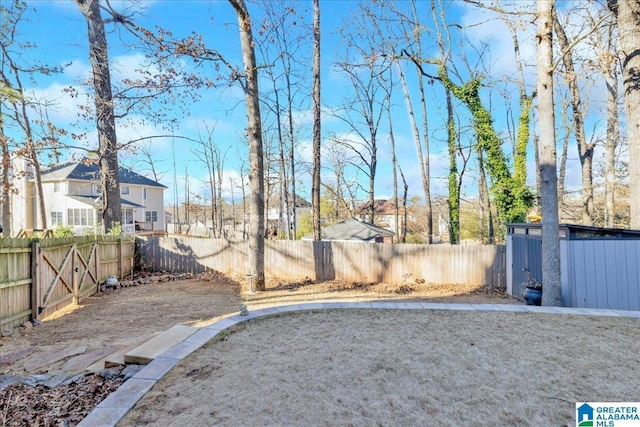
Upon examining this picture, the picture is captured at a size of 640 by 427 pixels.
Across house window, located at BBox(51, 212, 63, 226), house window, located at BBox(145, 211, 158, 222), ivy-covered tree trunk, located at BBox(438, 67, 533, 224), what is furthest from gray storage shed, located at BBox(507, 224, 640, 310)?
house window, located at BBox(145, 211, 158, 222)

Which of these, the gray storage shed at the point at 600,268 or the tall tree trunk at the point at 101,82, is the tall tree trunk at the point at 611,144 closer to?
the gray storage shed at the point at 600,268

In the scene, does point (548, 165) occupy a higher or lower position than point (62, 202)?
lower

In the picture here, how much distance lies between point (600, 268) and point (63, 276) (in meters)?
9.42

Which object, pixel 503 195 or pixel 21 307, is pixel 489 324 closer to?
pixel 21 307

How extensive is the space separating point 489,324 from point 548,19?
16.9 feet

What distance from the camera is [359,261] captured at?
9023 millimetres

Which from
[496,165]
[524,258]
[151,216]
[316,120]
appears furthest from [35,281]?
[151,216]

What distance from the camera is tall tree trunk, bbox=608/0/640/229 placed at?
6566mm

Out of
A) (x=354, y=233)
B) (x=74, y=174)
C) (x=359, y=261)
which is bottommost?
(x=359, y=261)

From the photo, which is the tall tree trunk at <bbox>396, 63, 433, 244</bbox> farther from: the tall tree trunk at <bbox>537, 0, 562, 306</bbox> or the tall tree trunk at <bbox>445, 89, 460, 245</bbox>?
the tall tree trunk at <bbox>537, 0, 562, 306</bbox>

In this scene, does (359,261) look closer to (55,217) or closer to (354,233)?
(354,233)

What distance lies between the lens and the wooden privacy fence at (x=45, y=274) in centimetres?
477

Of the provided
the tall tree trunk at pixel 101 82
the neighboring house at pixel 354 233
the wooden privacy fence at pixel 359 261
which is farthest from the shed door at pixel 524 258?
the tall tree trunk at pixel 101 82

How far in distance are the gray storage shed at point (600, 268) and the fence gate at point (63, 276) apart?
862 cm
